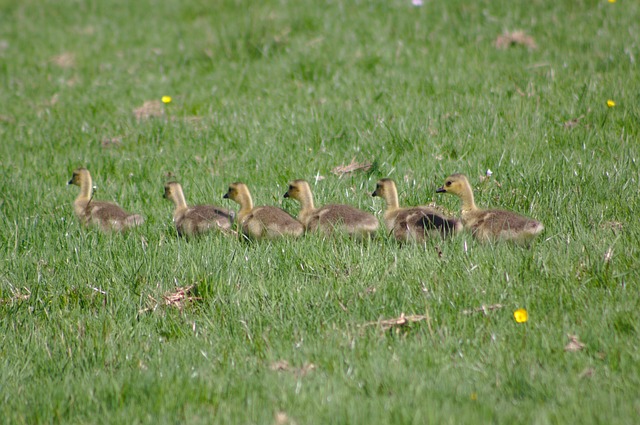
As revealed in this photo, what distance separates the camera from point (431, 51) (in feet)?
36.4

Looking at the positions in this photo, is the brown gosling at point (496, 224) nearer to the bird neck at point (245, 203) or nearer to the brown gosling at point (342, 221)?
the brown gosling at point (342, 221)

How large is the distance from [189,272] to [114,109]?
5.68 m

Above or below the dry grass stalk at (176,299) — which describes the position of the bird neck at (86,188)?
above

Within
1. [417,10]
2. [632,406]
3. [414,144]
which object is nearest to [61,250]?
[414,144]

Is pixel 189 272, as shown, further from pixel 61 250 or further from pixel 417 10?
pixel 417 10

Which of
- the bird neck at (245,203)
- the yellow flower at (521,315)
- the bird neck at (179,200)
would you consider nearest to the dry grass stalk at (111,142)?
the bird neck at (179,200)

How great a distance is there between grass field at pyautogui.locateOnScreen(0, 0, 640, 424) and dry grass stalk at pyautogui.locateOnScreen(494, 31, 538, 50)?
0.35ft

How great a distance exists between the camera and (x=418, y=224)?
6355mm

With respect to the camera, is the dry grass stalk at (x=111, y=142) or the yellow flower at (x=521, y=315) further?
the dry grass stalk at (x=111, y=142)

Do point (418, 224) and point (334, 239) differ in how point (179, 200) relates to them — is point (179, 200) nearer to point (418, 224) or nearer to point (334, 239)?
point (334, 239)

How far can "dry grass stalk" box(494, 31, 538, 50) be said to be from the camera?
425 inches

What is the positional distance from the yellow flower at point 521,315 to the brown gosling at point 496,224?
1.13 meters

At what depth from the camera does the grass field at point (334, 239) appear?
4.42 m

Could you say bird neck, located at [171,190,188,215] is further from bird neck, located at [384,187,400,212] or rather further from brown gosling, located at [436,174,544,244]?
brown gosling, located at [436,174,544,244]
